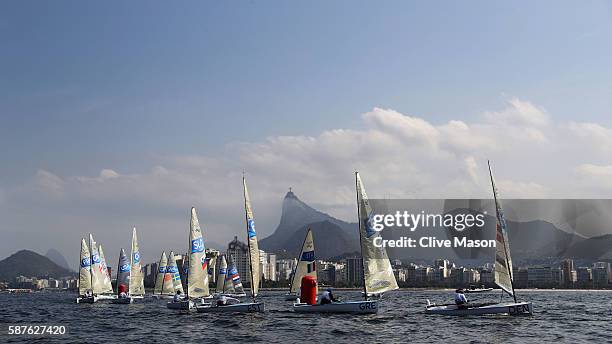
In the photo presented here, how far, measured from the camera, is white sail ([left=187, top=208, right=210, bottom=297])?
6875 cm

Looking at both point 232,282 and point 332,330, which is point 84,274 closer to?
point 232,282

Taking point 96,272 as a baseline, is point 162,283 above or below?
below

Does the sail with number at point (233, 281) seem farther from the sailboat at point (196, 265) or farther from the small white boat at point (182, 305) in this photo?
the sailboat at point (196, 265)

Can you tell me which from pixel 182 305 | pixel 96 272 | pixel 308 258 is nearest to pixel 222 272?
pixel 96 272

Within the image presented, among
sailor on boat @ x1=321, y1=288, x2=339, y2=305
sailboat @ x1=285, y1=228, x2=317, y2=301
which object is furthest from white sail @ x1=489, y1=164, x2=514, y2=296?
sailboat @ x1=285, y1=228, x2=317, y2=301

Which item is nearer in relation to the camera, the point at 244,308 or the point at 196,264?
the point at 244,308

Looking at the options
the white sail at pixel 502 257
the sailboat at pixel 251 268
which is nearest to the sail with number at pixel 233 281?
the sailboat at pixel 251 268

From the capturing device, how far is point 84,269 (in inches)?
4385

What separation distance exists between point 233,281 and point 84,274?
29.4 m

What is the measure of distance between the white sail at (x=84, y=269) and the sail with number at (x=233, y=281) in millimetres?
26131

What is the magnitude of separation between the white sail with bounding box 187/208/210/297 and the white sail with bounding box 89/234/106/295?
42071mm

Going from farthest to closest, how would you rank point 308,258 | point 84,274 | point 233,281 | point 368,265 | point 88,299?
point 84,274 < point 88,299 < point 233,281 < point 308,258 < point 368,265

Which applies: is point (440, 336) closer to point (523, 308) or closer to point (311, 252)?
point (523, 308)

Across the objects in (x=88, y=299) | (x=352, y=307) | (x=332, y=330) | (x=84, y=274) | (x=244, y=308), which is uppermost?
→ (x=84, y=274)
